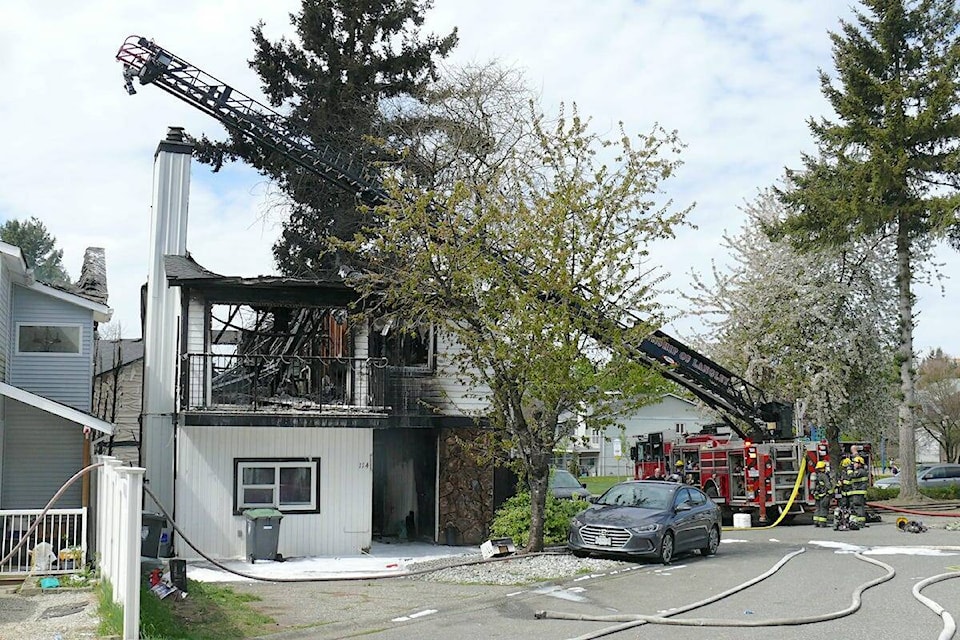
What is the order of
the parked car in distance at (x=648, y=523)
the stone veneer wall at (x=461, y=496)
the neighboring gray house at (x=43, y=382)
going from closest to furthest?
1. the parked car in distance at (x=648, y=523)
2. the stone veneer wall at (x=461, y=496)
3. the neighboring gray house at (x=43, y=382)

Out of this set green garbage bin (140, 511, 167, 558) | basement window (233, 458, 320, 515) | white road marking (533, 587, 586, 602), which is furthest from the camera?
basement window (233, 458, 320, 515)

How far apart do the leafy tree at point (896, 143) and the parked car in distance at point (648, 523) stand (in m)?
15.0

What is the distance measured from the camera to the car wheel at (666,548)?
55.5 ft

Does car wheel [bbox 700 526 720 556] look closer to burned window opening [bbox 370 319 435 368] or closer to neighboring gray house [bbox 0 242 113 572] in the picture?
burned window opening [bbox 370 319 435 368]

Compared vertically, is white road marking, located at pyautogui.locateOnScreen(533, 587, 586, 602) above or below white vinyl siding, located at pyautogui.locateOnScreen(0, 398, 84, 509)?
below

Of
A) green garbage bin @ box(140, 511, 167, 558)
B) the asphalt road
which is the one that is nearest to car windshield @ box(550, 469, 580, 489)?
the asphalt road

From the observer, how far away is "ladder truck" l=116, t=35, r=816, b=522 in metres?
23.3

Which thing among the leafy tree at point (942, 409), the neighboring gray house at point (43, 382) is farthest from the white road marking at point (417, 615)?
the leafy tree at point (942, 409)

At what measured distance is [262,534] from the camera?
59.3ft

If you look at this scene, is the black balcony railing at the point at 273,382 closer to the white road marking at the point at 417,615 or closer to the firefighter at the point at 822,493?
the white road marking at the point at 417,615

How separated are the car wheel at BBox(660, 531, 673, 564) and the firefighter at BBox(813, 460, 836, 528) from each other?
7576 millimetres

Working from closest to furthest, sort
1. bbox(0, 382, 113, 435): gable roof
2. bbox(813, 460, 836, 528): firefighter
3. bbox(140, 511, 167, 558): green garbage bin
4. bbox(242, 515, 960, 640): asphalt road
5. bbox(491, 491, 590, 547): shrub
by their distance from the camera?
bbox(242, 515, 960, 640): asphalt road < bbox(140, 511, 167, 558): green garbage bin < bbox(0, 382, 113, 435): gable roof < bbox(491, 491, 590, 547): shrub < bbox(813, 460, 836, 528): firefighter

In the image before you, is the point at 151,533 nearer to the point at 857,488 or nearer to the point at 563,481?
the point at 563,481

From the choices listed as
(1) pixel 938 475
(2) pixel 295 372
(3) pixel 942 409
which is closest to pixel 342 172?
(2) pixel 295 372
